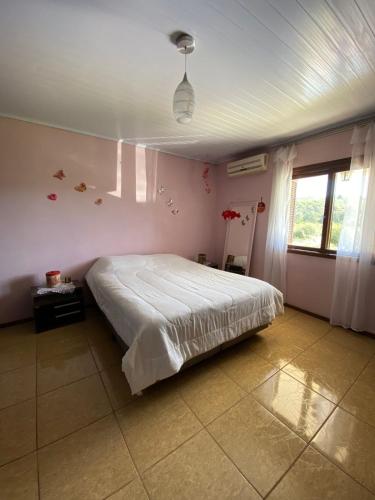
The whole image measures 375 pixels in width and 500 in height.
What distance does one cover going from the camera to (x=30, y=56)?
1469mm

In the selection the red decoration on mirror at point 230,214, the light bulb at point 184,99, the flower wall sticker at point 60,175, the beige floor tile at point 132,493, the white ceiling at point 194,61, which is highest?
the white ceiling at point 194,61

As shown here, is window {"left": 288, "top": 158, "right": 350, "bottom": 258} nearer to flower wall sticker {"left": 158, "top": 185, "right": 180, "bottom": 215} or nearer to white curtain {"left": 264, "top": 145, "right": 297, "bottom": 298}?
white curtain {"left": 264, "top": 145, "right": 297, "bottom": 298}

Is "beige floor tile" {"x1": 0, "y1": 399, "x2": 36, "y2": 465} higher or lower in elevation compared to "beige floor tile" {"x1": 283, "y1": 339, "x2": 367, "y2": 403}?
lower

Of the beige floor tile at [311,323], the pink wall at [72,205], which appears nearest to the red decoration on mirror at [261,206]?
the pink wall at [72,205]

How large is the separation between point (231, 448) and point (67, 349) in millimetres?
1719

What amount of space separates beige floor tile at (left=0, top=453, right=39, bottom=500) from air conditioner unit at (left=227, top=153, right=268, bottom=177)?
373 cm

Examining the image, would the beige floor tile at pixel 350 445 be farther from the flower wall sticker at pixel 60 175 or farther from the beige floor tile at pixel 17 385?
the flower wall sticker at pixel 60 175

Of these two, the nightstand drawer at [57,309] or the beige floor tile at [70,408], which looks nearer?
the beige floor tile at [70,408]

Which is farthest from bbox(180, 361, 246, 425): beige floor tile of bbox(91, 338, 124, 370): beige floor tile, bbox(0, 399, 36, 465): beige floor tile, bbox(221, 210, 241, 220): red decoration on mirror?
bbox(221, 210, 241, 220): red decoration on mirror

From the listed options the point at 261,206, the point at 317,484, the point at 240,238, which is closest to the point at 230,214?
the point at 240,238

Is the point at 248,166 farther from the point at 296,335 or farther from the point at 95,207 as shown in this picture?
the point at 296,335

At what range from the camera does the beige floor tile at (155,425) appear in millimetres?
1184

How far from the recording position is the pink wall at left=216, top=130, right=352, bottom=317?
260 centimetres

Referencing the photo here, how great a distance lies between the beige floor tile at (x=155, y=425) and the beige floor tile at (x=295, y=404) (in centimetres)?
57
